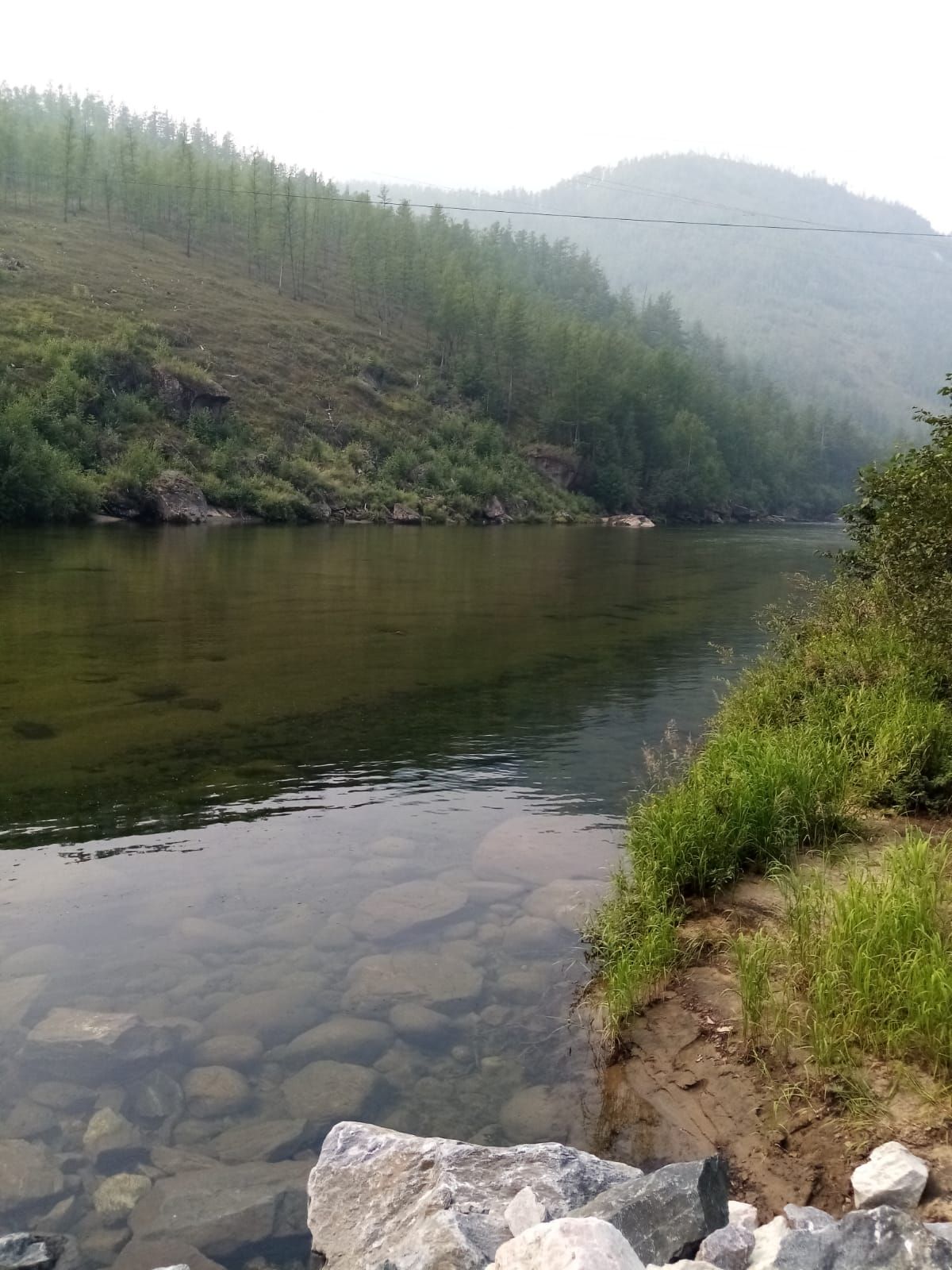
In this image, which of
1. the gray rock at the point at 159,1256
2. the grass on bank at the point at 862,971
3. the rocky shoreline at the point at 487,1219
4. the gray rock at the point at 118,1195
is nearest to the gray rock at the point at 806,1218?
the rocky shoreline at the point at 487,1219

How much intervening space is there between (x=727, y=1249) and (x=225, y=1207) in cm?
259

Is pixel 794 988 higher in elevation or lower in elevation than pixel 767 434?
lower

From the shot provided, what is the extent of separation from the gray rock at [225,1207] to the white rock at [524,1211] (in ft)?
4.21

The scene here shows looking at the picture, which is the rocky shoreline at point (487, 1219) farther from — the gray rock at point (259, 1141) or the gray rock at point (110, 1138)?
the gray rock at point (110, 1138)

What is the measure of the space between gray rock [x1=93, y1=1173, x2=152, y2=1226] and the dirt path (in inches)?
97.9

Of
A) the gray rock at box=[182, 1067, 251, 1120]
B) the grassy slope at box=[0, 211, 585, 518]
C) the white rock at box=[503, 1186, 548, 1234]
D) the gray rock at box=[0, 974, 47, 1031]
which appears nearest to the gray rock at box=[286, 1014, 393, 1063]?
the gray rock at box=[182, 1067, 251, 1120]

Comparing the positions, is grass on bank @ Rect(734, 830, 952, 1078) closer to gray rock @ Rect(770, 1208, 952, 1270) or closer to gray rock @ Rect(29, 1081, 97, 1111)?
gray rock @ Rect(770, 1208, 952, 1270)

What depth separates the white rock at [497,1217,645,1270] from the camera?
321 cm

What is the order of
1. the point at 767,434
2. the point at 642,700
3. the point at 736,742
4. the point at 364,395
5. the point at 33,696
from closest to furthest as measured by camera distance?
1. the point at 736,742
2. the point at 33,696
3. the point at 642,700
4. the point at 364,395
5. the point at 767,434

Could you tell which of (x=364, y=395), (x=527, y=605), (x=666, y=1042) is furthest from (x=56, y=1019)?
(x=364, y=395)

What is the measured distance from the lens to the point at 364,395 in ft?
301

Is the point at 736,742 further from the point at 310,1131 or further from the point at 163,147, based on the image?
the point at 163,147

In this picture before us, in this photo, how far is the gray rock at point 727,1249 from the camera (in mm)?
3490

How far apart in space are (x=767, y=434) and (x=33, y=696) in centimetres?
14763
